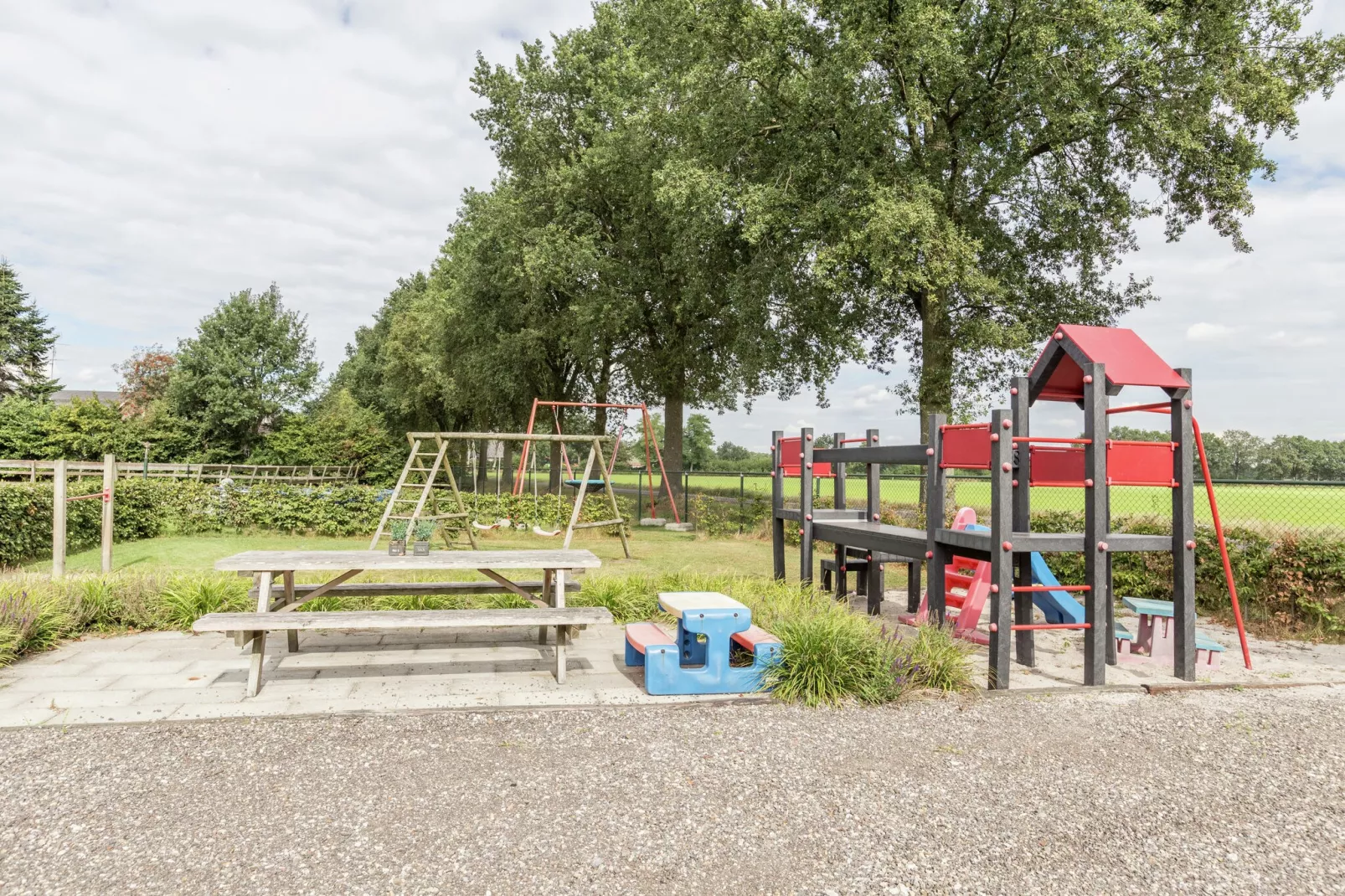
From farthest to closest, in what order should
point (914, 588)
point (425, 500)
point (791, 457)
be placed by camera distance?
point (425, 500)
point (791, 457)
point (914, 588)

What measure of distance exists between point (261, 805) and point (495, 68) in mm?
23449

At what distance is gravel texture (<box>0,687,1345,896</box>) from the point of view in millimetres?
2762

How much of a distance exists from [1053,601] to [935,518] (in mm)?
1390

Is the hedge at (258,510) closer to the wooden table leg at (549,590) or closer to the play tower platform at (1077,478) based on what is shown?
the wooden table leg at (549,590)

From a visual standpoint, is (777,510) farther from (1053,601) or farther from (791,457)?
(1053,601)

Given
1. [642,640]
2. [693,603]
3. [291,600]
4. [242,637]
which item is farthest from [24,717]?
[693,603]

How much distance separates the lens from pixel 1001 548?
209 inches

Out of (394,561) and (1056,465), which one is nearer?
(394,561)

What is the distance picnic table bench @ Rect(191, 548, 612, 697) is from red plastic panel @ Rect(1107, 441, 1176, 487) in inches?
143

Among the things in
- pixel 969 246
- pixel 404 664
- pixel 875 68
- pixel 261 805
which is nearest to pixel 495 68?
pixel 875 68

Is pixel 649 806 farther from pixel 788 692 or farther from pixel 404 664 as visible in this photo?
pixel 404 664

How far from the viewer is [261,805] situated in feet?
10.7

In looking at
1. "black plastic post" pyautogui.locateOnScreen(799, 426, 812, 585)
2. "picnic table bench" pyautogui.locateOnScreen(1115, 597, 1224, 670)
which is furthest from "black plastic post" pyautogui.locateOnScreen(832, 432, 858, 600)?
"picnic table bench" pyautogui.locateOnScreen(1115, 597, 1224, 670)

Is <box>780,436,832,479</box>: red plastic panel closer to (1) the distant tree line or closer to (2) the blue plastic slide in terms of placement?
(2) the blue plastic slide
